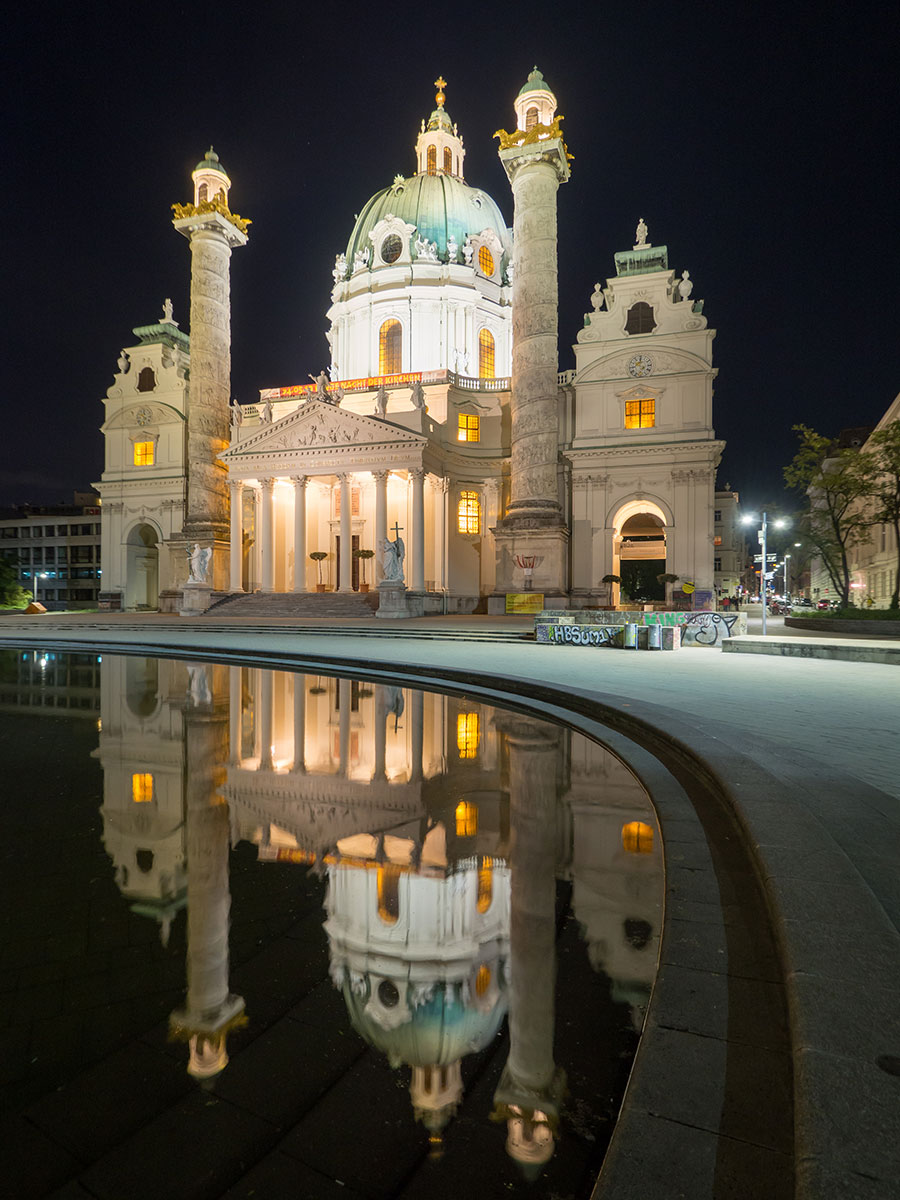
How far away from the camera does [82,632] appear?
2611 cm

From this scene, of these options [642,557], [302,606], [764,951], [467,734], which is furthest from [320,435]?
[764,951]

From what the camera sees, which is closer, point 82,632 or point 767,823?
point 767,823

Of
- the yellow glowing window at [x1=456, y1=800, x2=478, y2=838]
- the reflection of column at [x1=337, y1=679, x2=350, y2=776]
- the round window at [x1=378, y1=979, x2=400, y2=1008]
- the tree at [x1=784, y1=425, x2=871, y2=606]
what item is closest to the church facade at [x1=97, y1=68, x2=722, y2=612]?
the tree at [x1=784, y1=425, x2=871, y2=606]

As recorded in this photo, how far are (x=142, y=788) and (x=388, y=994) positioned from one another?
363 cm

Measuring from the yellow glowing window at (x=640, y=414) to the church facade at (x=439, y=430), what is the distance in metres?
0.11

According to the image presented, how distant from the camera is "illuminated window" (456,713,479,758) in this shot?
274 inches

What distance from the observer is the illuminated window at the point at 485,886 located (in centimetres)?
350

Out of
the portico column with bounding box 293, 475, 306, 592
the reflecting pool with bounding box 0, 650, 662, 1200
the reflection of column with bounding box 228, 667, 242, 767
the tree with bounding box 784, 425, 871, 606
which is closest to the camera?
the reflecting pool with bounding box 0, 650, 662, 1200

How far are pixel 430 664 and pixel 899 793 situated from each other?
9727 mm

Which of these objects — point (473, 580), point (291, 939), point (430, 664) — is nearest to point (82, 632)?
point (430, 664)

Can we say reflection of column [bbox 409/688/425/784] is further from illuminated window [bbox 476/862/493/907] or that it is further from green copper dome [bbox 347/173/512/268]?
green copper dome [bbox 347/173/512/268]

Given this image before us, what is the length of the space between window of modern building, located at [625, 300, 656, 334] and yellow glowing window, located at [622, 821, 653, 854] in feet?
128

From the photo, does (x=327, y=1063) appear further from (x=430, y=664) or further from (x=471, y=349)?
(x=471, y=349)

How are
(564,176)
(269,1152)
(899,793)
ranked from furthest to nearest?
1. (564,176)
2. (899,793)
3. (269,1152)
